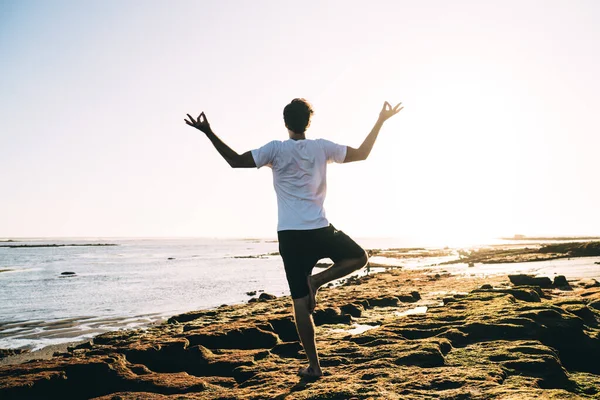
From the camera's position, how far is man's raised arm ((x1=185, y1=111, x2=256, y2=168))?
4355mm

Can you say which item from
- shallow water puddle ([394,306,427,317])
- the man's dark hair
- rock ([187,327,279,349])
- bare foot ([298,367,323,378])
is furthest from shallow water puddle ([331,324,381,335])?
the man's dark hair

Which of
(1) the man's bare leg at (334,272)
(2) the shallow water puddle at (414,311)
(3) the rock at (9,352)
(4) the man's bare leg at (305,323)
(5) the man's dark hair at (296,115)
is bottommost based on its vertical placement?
(3) the rock at (9,352)

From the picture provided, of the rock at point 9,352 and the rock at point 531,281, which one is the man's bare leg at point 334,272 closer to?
the rock at point 9,352

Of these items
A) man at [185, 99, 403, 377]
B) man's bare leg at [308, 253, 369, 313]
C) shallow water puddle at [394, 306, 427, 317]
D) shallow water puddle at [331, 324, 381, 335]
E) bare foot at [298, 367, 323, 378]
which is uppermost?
man at [185, 99, 403, 377]

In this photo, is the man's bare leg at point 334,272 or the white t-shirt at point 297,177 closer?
the white t-shirt at point 297,177

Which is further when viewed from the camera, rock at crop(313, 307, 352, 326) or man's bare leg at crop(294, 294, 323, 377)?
rock at crop(313, 307, 352, 326)

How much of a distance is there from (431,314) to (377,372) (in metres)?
3.55

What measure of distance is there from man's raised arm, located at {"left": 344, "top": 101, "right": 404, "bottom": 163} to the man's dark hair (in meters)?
0.52

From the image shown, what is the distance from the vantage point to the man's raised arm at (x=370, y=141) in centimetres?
469

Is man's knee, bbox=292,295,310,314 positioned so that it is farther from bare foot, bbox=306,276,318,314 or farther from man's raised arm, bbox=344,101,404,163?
man's raised arm, bbox=344,101,404,163

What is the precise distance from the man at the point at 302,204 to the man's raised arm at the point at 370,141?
7cm

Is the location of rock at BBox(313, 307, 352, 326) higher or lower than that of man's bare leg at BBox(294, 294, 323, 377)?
lower

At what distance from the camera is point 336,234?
4598 mm

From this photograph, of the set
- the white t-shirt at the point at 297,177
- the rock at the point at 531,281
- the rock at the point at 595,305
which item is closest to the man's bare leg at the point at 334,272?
the white t-shirt at the point at 297,177
